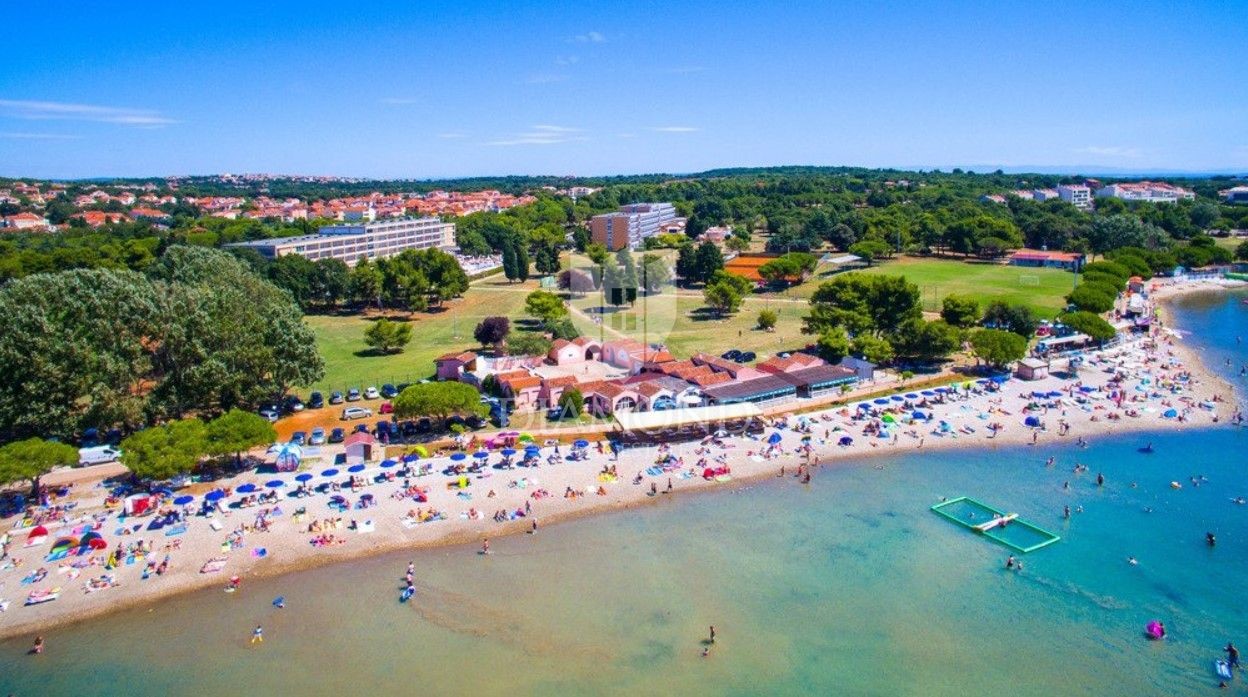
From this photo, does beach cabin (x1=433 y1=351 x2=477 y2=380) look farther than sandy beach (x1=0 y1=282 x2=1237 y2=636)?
Yes

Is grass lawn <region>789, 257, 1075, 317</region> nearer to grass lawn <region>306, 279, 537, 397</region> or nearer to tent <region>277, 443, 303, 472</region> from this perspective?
grass lawn <region>306, 279, 537, 397</region>

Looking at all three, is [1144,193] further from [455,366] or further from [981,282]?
[455,366]

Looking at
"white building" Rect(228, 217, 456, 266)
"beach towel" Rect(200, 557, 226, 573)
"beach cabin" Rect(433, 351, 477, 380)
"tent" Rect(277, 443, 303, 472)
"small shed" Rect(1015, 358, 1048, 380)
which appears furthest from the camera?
"white building" Rect(228, 217, 456, 266)

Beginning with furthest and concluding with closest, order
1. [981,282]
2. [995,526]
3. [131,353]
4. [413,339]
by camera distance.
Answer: [981,282], [413,339], [131,353], [995,526]

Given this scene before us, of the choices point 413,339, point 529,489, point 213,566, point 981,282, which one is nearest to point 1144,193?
point 981,282

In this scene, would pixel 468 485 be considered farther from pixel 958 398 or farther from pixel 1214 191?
pixel 1214 191

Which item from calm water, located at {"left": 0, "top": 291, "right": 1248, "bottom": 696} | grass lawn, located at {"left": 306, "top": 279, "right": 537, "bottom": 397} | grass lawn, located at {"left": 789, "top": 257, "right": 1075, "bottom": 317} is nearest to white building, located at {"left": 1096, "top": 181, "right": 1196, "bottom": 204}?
grass lawn, located at {"left": 789, "top": 257, "right": 1075, "bottom": 317}

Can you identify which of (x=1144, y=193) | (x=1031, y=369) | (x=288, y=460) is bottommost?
(x=288, y=460)

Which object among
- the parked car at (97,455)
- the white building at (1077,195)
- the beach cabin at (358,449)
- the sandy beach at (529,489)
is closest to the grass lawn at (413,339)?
the beach cabin at (358,449)
